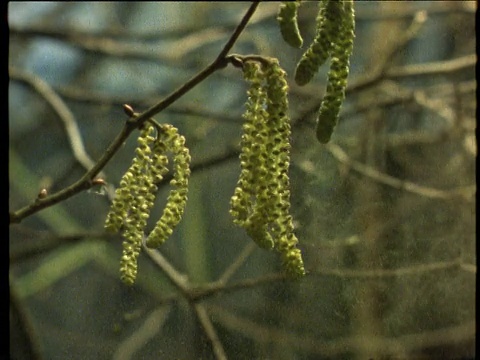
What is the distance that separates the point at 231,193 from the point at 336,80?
0.32 meters

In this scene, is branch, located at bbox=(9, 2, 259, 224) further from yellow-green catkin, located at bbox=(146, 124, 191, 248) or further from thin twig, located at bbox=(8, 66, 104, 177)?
thin twig, located at bbox=(8, 66, 104, 177)

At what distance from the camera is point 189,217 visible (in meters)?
0.85

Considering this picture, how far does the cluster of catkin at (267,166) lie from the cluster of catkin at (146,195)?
6 centimetres

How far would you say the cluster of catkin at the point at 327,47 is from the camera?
55 centimetres

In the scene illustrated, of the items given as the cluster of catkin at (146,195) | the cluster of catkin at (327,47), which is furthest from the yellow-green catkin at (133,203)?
the cluster of catkin at (327,47)

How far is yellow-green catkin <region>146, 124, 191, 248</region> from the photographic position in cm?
61

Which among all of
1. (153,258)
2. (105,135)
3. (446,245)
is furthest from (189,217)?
(446,245)

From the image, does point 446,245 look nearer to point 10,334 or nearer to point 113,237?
point 113,237

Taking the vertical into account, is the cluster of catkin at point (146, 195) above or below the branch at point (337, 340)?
above

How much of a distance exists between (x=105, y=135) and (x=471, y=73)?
0.51 meters

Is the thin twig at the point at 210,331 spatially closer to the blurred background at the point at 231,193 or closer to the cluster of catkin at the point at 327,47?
the blurred background at the point at 231,193

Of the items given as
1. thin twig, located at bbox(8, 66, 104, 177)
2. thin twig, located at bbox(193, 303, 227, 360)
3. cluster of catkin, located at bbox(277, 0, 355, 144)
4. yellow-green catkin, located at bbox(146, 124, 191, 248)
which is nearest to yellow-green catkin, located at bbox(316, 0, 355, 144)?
cluster of catkin, located at bbox(277, 0, 355, 144)

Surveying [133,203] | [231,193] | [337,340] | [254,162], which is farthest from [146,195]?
[337,340]

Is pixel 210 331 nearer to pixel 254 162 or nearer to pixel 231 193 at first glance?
pixel 231 193
